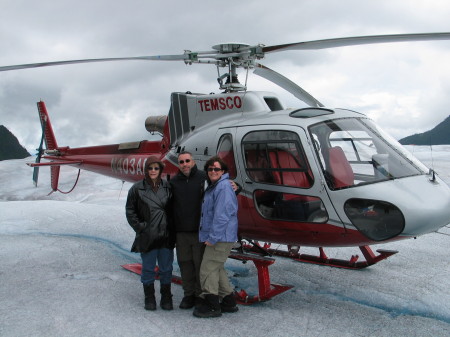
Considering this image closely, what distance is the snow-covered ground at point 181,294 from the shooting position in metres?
3.71

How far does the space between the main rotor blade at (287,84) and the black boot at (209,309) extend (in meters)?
3.01

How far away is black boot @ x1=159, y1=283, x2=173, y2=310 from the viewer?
4148 millimetres

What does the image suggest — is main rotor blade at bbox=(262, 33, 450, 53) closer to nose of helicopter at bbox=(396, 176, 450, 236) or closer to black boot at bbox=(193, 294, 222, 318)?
nose of helicopter at bbox=(396, 176, 450, 236)

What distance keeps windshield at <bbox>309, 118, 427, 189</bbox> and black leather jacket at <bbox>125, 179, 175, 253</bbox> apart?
155 cm

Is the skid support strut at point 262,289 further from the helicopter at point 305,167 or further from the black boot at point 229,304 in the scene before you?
the black boot at point 229,304

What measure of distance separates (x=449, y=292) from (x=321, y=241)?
1.72m

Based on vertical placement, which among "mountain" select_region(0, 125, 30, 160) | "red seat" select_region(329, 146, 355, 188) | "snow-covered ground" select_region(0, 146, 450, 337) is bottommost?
"snow-covered ground" select_region(0, 146, 450, 337)

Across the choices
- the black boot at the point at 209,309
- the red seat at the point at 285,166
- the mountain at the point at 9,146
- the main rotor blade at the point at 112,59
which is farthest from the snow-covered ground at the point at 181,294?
the mountain at the point at 9,146

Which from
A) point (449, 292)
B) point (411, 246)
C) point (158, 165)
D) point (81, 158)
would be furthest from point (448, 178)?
point (158, 165)

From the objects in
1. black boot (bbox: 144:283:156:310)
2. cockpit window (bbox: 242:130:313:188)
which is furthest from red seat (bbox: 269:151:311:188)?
black boot (bbox: 144:283:156:310)

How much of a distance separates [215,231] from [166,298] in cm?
94

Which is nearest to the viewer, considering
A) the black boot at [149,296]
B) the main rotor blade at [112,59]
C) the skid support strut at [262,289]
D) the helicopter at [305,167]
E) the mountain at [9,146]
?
the helicopter at [305,167]

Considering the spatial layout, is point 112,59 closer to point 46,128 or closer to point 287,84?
point 287,84

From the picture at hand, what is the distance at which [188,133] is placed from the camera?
216 inches
